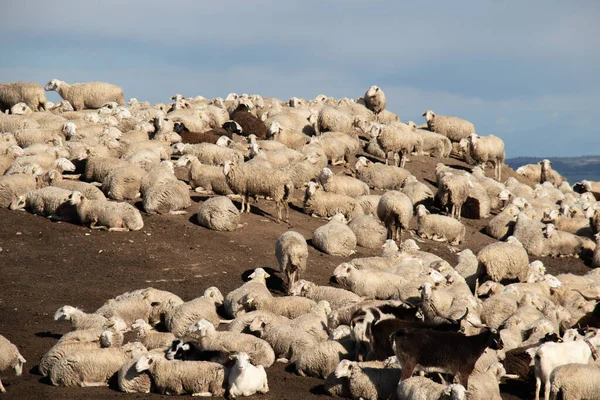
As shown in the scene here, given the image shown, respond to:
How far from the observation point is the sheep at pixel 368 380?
1084 centimetres

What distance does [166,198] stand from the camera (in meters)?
19.5

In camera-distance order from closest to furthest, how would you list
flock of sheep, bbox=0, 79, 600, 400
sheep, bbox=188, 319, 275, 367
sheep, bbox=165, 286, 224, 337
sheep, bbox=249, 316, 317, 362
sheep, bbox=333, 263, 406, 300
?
1. flock of sheep, bbox=0, 79, 600, 400
2. sheep, bbox=188, 319, 275, 367
3. sheep, bbox=249, 316, 317, 362
4. sheep, bbox=165, 286, 224, 337
5. sheep, bbox=333, 263, 406, 300

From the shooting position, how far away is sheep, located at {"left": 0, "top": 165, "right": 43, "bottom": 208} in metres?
19.4

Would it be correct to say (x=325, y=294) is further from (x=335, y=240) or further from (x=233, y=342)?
(x=335, y=240)

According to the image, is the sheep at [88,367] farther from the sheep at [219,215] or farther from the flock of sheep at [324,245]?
the sheep at [219,215]

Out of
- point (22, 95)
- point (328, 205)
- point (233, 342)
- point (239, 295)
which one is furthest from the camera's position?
point (22, 95)

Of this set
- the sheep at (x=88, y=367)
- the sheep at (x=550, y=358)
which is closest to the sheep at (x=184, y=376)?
the sheep at (x=88, y=367)

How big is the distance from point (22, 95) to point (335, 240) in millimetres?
15486

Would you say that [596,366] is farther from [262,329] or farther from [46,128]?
[46,128]

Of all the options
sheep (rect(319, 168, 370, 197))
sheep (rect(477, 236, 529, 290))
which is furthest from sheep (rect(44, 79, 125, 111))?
sheep (rect(477, 236, 529, 290))

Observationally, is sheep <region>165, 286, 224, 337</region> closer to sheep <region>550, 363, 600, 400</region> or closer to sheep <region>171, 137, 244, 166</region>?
sheep <region>550, 363, 600, 400</region>

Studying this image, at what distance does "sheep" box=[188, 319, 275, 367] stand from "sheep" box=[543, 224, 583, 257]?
12383 mm

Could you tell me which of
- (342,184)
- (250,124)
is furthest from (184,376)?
(250,124)

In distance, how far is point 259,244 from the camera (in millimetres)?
19062
